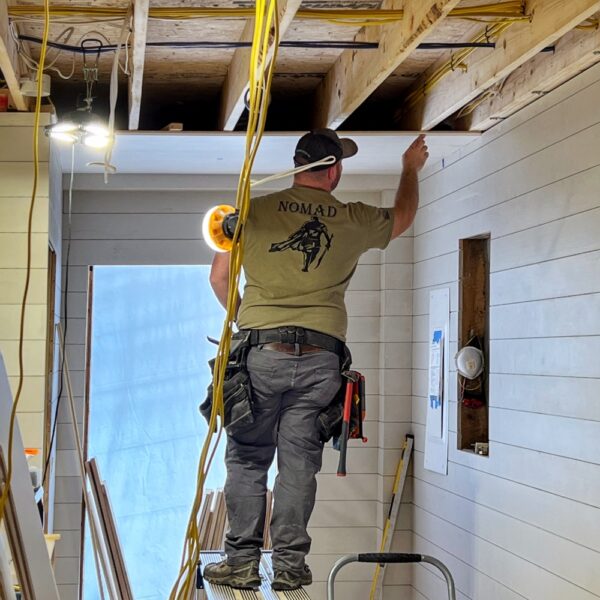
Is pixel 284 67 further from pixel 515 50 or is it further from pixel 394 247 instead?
pixel 394 247

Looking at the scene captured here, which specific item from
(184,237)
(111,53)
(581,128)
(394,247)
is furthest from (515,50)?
(184,237)

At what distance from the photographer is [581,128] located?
4.25 meters

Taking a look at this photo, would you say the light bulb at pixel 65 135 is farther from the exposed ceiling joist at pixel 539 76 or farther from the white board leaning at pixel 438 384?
the white board leaning at pixel 438 384

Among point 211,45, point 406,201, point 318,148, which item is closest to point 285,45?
point 211,45

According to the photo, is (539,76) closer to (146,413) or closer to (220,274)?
(220,274)

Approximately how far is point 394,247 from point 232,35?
8.16ft

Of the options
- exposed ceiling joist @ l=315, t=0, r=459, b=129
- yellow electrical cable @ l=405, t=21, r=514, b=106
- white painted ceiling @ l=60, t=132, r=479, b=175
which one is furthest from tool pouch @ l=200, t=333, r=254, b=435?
white painted ceiling @ l=60, t=132, r=479, b=175

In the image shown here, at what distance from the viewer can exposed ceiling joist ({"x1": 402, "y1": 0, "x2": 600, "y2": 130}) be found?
12.1 feet

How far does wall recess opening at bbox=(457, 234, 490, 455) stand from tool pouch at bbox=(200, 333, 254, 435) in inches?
90.7

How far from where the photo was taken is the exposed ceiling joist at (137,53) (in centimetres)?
366

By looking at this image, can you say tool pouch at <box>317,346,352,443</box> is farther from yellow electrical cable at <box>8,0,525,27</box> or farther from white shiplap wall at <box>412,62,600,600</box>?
yellow electrical cable at <box>8,0,525,27</box>

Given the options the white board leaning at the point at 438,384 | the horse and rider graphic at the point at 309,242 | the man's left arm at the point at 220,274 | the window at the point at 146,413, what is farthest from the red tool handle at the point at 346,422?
the window at the point at 146,413

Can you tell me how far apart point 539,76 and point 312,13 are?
3.69 ft

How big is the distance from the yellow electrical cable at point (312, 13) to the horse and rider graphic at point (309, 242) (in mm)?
803
